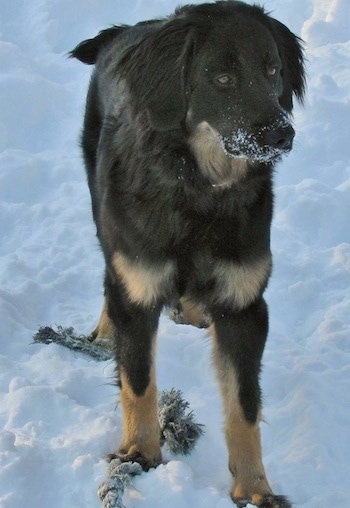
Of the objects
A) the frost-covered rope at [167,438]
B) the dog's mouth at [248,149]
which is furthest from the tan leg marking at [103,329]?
the dog's mouth at [248,149]

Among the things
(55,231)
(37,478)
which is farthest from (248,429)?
(55,231)

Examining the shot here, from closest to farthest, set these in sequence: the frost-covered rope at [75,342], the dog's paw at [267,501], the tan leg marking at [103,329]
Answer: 1. the dog's paw at [267,501]
2. the frost-covered rope at [75,342]
3. the tan leg marking at [103,329]

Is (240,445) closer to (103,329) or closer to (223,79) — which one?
(103,329)

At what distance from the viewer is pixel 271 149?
3.23m

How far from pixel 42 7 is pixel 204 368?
207 inches

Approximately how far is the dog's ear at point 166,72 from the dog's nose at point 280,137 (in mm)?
372

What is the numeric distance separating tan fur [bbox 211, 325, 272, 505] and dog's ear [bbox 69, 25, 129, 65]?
219cm

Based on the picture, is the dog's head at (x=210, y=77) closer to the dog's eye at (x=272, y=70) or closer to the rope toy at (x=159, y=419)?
the dog's eye at (x=272, y=70)

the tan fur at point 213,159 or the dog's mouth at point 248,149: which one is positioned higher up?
the dog's mouth at point 248,149

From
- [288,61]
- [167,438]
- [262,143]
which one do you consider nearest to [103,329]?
[167,438]

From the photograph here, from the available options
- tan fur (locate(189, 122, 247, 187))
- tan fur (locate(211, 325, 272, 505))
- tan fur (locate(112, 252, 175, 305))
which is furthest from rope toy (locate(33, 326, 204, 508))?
tan fur (locate(189, 122, 247, 187))

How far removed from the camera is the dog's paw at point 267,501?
358 centimetres

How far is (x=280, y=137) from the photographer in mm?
3207

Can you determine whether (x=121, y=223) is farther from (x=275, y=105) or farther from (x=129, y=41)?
(x=129, y=41)
